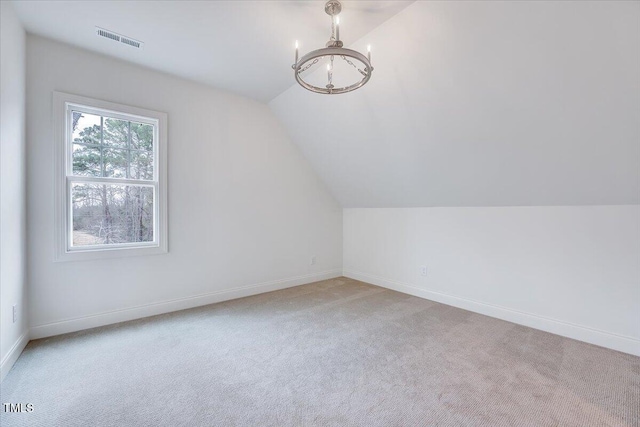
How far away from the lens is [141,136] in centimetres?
321

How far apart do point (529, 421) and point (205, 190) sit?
3614 millimetres

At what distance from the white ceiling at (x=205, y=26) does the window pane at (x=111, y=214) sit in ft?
4.54

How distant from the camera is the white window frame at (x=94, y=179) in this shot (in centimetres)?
269

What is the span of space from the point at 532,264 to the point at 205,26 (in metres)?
3.88

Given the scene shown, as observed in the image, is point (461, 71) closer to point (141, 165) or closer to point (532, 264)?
point (532, 264)

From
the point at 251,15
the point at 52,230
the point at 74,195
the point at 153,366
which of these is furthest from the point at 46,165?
the point at 251,15

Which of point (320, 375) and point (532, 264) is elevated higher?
point (532, 264)

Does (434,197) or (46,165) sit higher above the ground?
(46,165)

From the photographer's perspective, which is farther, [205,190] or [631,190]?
[205,190]

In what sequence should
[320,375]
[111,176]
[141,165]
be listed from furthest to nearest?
[141,165] < [111,176] < [320,375]

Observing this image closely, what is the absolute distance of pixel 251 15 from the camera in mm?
2283

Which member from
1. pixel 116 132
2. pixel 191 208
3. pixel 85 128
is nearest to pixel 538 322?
pixel 191 208

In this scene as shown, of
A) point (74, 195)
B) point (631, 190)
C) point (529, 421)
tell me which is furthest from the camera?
point (74, 195)

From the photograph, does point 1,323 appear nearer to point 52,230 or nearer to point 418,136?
point 52,230
